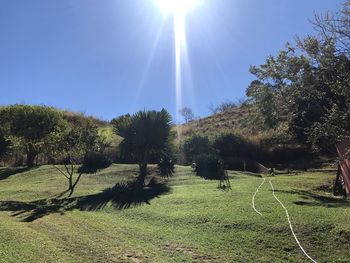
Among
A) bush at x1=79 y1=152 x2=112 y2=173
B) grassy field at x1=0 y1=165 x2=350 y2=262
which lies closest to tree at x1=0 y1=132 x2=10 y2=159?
bush at x1=79 y1=152 x2=112 y2=173

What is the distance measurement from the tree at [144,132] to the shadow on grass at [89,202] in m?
4.20

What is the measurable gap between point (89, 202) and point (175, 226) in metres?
6.01

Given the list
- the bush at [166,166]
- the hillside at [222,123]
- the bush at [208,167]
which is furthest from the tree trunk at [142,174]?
the hillside at [222,123]

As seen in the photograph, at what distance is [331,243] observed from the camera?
32.9 ft

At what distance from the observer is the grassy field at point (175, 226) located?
9547 mm

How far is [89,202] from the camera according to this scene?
1739cm

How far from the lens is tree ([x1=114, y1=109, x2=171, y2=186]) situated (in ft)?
81.6

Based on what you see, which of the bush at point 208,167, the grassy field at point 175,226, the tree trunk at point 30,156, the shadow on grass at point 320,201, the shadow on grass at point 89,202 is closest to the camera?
the grassy field at point 175,226

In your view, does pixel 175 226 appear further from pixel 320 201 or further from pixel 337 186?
pixel 337 186

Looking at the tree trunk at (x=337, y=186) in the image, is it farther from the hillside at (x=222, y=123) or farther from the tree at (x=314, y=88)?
the hillside at (x=222, y=123)

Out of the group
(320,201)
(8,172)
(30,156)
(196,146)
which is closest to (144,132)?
(196,146)

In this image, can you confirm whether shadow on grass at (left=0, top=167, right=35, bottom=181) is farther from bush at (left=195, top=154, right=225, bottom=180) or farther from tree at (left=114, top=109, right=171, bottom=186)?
bush at (left=195, top=154, right=225, bottom=180)

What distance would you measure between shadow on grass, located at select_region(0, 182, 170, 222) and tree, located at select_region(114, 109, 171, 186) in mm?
4197

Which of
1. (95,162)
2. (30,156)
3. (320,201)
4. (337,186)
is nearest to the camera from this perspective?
(320,201)
